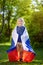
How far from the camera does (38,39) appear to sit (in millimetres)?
20703

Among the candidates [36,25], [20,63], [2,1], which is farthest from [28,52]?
[2,1]

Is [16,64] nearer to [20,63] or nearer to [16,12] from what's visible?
[20,63]

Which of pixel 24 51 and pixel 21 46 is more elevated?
pixel 21 46

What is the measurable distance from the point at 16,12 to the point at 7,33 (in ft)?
10.3

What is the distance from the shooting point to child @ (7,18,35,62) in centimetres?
1270

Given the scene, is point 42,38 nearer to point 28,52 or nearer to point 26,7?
point 28,52

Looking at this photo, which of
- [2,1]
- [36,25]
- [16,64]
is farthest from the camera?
[2,1]

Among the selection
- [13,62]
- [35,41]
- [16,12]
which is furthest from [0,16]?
[13,62]

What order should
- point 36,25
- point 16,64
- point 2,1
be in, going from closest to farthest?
1. point 16,64
2. point 36,25
3. point 2,1

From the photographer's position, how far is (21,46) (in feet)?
42.0

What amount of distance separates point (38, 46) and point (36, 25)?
1.77m

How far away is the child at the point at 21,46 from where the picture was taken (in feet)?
41.7

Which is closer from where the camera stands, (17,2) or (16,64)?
(16,64)

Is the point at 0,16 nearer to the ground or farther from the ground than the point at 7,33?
farther from the ground
